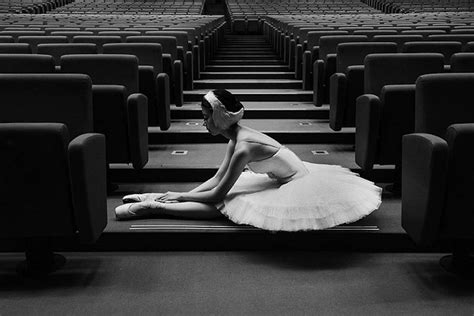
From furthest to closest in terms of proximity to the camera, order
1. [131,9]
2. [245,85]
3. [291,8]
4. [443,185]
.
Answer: [291,8] < [131,9] < [245,85] < [443,185]

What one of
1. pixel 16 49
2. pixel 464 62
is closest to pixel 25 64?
pixel 16 49

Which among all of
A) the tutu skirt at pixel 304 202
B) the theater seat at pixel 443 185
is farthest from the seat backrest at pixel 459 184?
the tutu skirt at pixel 304 202

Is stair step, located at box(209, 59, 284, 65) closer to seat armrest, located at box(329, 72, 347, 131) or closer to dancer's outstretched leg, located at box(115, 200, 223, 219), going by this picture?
seat armrest, located at box(329, 72, 347, 131)

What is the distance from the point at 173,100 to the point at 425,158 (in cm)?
92

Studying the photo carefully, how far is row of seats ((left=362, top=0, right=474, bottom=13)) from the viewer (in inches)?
169

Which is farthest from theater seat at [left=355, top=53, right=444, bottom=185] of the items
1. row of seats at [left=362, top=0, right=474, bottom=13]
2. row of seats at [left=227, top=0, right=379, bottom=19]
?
row of seats at [left=362, top=0, right=474, bottom=13]

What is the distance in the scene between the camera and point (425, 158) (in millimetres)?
697

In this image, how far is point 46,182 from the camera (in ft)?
2.32

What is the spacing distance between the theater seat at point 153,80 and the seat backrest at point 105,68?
0.36 ft

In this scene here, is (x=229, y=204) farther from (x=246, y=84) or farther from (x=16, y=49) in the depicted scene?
(x=246, y=84)

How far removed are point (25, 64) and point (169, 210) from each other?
388mm

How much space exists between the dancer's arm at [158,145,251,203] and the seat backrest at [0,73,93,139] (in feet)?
0.66

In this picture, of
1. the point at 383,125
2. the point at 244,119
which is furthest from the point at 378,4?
the point at 383,125

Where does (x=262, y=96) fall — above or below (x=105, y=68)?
below
